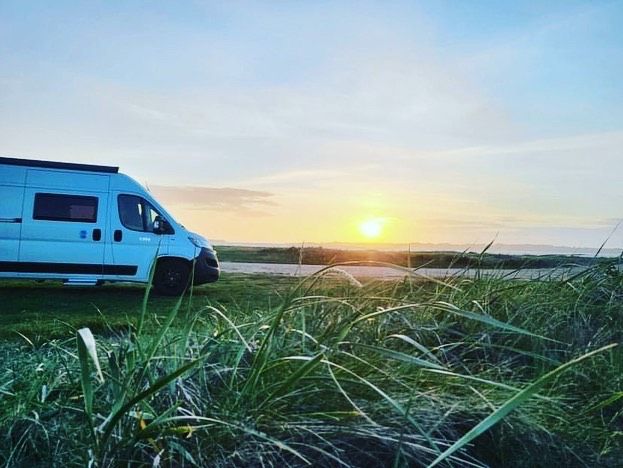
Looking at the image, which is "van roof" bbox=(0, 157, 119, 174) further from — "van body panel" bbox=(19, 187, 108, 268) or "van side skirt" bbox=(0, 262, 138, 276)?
"van side skirt" bbox=(0, 262, 138, 276)

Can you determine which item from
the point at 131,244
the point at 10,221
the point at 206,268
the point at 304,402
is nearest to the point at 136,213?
the point at 131,244

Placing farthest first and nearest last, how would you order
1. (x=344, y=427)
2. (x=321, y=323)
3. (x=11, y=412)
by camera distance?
(x=321, y=323)
(x=11, y=412)
(x=344, y=427)

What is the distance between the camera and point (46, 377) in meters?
2.53

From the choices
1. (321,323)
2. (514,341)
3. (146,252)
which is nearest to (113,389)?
(321,323)

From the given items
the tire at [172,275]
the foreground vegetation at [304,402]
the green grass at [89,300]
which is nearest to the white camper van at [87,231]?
the tire at [172,275]

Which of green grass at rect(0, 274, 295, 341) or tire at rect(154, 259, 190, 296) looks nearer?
green grass at rect(0, 274, 295, 341)

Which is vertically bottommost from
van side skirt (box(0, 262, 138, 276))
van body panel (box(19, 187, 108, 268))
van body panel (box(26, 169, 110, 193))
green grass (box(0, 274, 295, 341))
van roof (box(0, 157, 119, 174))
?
green grass (box(0, 274, 295, 341))

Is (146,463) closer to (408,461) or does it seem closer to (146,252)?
(408,461)

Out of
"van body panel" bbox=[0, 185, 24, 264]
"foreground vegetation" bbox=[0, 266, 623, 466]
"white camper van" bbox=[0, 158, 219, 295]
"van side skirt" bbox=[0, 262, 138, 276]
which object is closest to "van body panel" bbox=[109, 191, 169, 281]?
"white camper van" bbox=[0, 158, 219, 295]

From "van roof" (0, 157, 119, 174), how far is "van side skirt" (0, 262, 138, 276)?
1980 millimetres

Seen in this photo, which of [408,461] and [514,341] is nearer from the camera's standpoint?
[408,461]

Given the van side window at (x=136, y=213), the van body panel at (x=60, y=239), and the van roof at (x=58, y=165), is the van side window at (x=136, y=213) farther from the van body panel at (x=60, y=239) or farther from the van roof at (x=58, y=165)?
the van roof at (x=58, y=165)

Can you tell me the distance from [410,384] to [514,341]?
1.17 metres

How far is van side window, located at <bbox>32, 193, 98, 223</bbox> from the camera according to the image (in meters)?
12.6
